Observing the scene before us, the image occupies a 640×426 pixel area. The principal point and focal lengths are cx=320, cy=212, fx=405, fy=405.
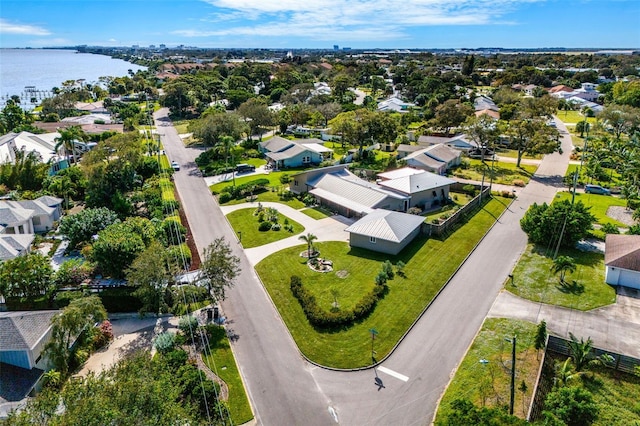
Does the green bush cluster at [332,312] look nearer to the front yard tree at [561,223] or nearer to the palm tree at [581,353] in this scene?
the palm tree at [581,353]

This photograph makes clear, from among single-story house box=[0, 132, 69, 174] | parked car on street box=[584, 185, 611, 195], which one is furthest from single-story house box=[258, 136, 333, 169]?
parked car on street box=[584, 185, 611, 195]

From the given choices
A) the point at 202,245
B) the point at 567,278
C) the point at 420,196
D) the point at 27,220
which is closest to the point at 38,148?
the point at 27,220

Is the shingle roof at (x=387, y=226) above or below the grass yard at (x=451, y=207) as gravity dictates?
above

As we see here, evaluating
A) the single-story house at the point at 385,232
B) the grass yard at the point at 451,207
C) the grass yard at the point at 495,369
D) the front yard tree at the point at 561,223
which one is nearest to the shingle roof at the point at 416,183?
the grass yard at the point at 451,207

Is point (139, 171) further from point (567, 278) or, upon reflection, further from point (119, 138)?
point (567, 278)

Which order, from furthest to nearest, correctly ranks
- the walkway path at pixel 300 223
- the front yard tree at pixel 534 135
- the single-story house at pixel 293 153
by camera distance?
1. the single-story house at pixel 293 153
2. the front yard tree at pixel 534 135
3. the walkway path at pixel 300 223

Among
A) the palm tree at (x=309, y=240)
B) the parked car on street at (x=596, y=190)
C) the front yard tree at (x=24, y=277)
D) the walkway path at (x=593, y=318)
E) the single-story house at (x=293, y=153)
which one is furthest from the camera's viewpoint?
Answer: the single-story house at (x=293, y=153)

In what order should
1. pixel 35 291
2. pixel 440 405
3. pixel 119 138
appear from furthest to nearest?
1. pixel 119 138
2. pixel 35 291
3. pixel 440 405
